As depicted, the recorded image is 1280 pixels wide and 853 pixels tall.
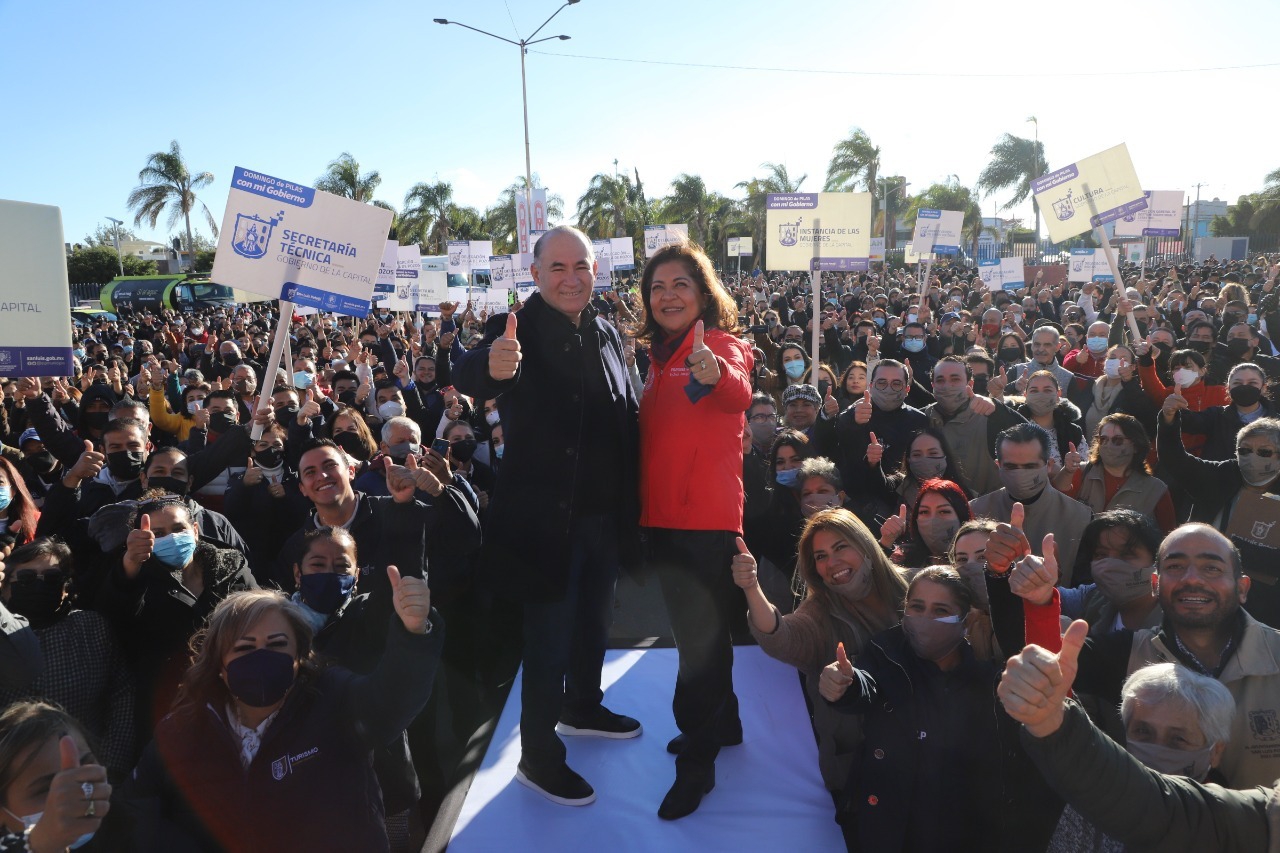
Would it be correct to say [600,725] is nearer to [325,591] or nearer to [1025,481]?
[325,591]

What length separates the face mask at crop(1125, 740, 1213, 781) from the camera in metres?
2.20

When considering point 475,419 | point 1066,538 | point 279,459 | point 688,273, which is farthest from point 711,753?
point 475,419

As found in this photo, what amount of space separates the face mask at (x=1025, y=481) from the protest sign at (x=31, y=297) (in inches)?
200

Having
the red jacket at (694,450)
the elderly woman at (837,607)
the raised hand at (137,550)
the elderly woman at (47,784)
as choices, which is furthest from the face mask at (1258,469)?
the raised hand at (137,550)

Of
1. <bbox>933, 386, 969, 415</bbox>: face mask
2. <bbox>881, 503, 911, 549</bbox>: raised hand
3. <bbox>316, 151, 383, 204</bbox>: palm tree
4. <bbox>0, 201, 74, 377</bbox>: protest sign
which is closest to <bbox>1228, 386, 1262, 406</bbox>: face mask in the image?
<bbox>933, 386, 969, 415</bbox>: face mask

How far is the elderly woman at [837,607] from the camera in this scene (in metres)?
3.09

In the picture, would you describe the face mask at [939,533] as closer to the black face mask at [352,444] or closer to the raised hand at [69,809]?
the raised hand at [69,809]

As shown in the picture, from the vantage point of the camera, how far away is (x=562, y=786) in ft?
9.96

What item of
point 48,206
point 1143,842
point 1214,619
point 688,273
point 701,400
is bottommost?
point 1143,842

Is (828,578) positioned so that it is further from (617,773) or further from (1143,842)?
(1143,842)

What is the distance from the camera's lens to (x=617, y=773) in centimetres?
325

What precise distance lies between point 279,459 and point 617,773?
3.23m

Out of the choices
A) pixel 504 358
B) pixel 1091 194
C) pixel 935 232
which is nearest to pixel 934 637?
pixel 504 358

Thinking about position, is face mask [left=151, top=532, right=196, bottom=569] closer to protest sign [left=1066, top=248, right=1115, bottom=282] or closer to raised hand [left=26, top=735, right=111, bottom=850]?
raised hand [left=26, top=735, right=111, bottom=850]
